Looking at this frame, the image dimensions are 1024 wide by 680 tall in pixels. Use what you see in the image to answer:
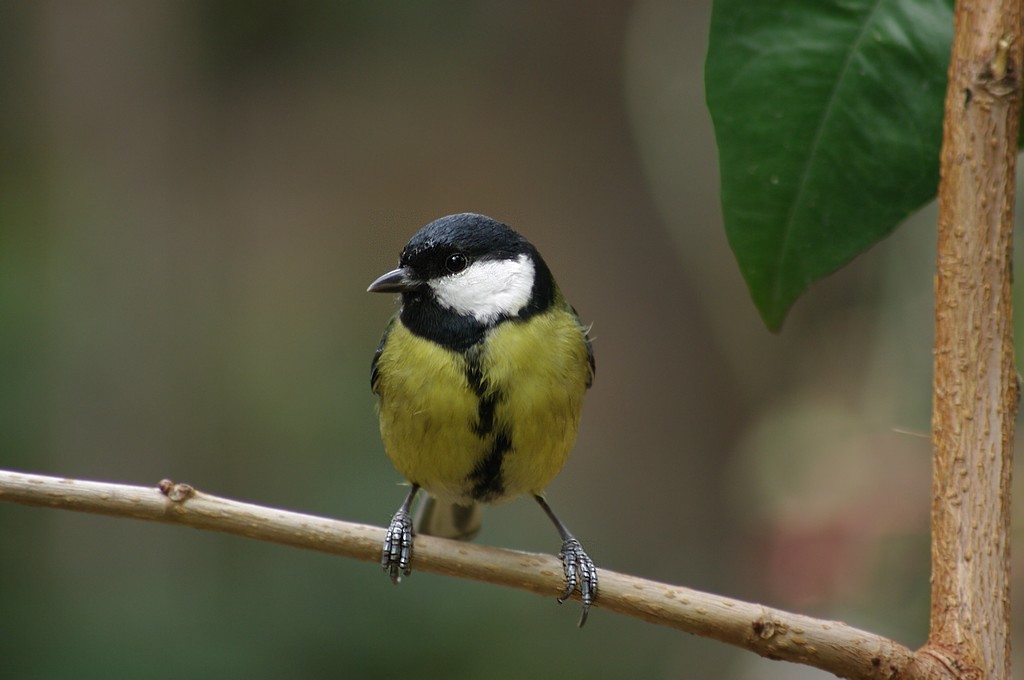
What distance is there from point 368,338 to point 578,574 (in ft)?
8.07

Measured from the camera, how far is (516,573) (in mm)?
1340

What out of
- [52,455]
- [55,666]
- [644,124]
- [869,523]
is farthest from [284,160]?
[869,523]

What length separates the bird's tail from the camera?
1989 mm

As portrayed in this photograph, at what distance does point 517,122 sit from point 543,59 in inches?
11.3

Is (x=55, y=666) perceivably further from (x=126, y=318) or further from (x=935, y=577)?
(x=935, y=577)

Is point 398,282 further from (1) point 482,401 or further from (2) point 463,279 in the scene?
(1) point 482,401

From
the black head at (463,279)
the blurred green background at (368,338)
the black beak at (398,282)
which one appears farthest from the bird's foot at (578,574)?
the blurred green background at (368,338)

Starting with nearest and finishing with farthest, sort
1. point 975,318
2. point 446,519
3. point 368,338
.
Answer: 1. point 975,318
2. point 446,519
3. point 368,338

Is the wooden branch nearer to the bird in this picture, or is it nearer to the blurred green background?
the bird

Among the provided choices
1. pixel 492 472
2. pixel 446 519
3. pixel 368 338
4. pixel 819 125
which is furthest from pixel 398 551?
pixel 368 338

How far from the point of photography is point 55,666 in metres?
2.65

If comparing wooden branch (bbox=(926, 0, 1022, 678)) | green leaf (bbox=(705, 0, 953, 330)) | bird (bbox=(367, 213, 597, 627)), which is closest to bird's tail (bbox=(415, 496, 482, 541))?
bird (bbox=(367, 213, 597, 627))

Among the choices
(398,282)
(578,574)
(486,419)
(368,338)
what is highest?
(398,282)

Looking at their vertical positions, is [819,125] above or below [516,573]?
above
